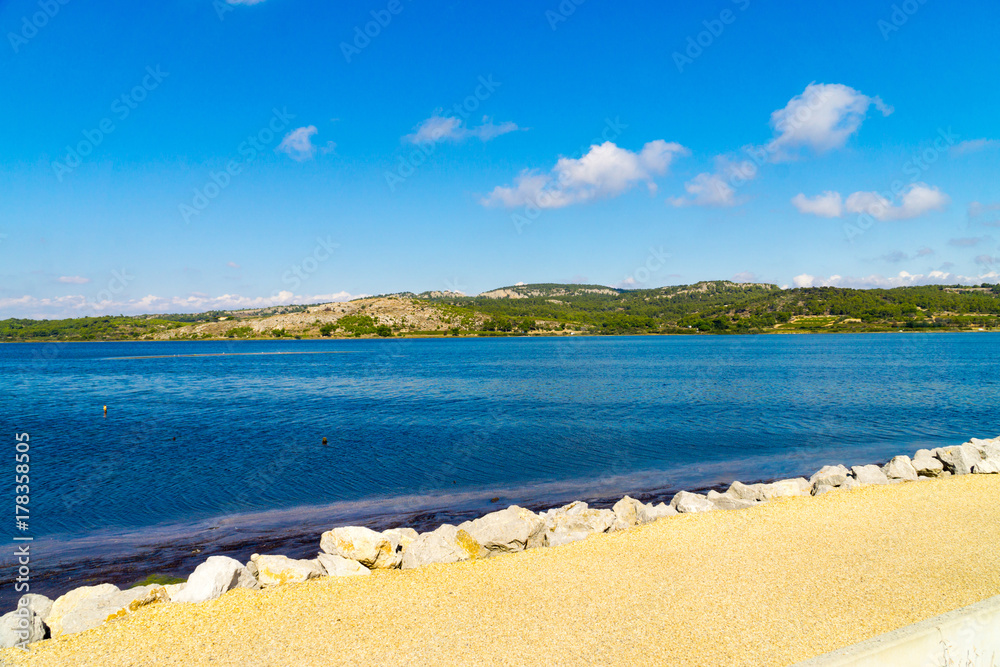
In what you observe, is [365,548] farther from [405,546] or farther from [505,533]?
[505,533]

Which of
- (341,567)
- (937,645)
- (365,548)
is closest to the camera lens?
(937,645)

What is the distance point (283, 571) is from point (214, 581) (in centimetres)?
92

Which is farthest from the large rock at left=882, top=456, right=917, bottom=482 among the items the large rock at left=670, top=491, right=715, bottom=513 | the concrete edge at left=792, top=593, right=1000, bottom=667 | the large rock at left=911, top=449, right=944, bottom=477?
the concrete edge at left=792, top=593, right=1000, bottom=667

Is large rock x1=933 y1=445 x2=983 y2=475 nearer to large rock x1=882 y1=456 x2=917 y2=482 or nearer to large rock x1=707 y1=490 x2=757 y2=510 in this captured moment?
large rock x1=882 y1=456 x2=917 y2=482

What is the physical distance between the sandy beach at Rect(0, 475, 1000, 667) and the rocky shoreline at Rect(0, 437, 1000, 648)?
0.29m

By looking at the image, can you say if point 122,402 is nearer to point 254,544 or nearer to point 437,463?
→ point 437,463

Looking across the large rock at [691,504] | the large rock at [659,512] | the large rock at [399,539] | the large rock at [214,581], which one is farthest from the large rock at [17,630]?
the large rock at [691,504]

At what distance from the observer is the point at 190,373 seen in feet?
222

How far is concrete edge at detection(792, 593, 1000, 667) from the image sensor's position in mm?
4586

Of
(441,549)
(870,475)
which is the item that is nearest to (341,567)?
(441,549)

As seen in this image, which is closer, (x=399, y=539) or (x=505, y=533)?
(x=399, y=539)

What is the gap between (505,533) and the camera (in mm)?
9781

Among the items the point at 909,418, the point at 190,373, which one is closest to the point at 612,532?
the point at 909,418

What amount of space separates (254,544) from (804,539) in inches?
452
